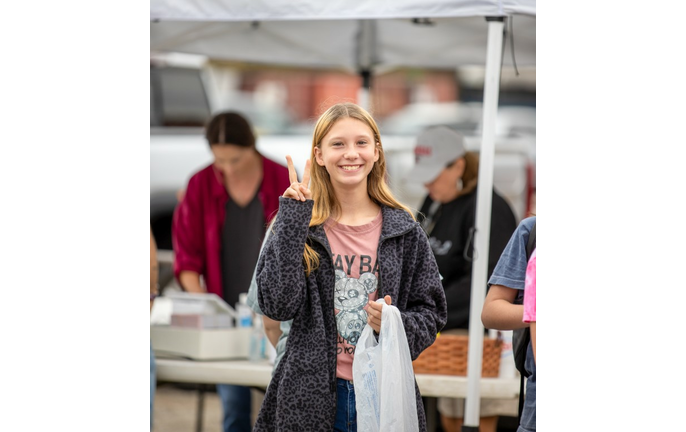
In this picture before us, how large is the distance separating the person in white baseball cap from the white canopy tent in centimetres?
46

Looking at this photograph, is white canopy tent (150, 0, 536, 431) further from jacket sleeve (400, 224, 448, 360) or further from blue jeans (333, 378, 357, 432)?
blue jeans (333, 378, 357, 432)

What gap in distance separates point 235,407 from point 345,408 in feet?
7.70

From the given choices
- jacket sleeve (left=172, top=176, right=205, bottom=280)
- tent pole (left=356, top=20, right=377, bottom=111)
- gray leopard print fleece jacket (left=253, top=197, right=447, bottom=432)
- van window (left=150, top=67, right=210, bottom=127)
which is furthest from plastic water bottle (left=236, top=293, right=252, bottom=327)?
van window (left=150, top=67, right=210, bottom=127)

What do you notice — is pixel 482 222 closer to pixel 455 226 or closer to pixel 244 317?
pixel 455 226

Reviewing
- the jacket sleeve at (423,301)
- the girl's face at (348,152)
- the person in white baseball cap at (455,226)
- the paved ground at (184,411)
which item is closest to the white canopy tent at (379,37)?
the person in white baseball cap at (455,226)

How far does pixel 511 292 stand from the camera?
2.68 meters

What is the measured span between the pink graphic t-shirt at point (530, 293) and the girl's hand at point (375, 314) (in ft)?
1.29

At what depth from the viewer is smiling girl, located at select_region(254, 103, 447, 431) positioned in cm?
241

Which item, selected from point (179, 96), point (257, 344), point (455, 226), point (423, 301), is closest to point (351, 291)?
point (423, 301)

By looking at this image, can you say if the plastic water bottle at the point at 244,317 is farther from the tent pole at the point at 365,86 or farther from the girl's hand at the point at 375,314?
the tent pole at the point at 365,86

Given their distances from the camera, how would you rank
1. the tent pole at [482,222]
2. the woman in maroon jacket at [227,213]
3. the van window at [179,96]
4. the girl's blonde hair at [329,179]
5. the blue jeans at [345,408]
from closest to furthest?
1. the blue jeans at [345,408]
2. the girl's blonde hair at [329,179]
3. the tent pole at [482,222]
4. the woman in maroon jacket at [227,213]
5. the van window at [179,96]

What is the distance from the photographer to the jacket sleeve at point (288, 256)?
239cm
